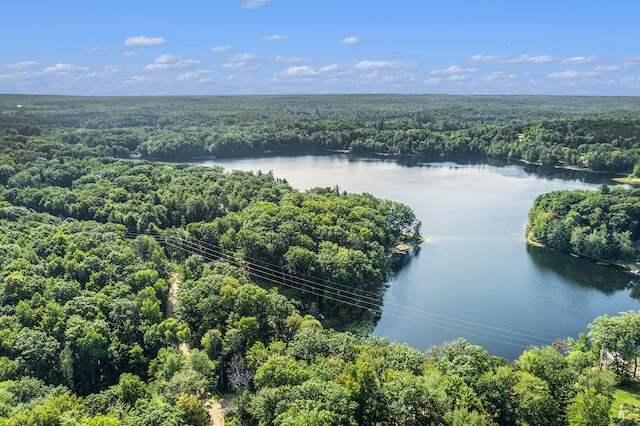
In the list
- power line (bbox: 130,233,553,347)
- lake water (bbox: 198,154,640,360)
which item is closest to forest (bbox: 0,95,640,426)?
power line (bbox: 130,233,553,347)

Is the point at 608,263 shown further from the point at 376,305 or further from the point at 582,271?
the point at 376,305

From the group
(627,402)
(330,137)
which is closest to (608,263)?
(627,402)

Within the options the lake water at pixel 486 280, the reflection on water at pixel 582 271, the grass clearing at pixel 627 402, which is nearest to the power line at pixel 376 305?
the lake water at pixel 486 280

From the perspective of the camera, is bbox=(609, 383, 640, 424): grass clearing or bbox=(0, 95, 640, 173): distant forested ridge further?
bbox=(0, 95, 640, 173): distant forested ridge

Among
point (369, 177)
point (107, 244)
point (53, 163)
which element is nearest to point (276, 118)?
point (369, 177)

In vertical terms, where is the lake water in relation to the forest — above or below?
below

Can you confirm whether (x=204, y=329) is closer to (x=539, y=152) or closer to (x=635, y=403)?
(x=635, y=403)

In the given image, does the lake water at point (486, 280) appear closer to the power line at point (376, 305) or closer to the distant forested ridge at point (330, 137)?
the power line at point (376, 305)

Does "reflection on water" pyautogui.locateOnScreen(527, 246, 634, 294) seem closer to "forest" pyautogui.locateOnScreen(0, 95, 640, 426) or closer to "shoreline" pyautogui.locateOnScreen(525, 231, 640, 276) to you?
"shoreline" pyautogui.locateOnScreen(525, 231, 640, 276)
